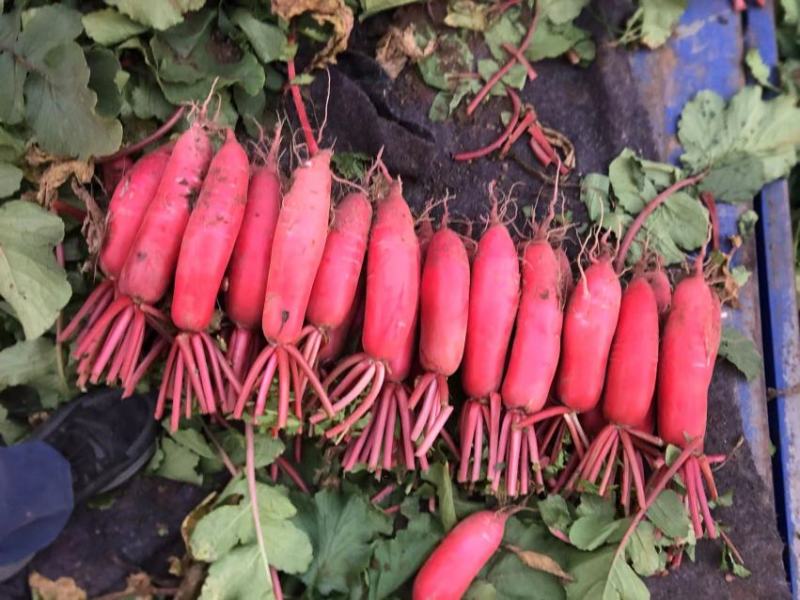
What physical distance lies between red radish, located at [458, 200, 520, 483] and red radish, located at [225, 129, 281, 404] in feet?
1.62

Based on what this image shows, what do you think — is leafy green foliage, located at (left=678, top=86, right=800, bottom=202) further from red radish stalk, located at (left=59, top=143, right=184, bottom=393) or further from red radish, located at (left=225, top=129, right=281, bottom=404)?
red radish stalk, located at (left=59, top=143, right=184, bottom=393)

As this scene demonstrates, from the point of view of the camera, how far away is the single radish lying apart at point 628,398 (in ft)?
5.57

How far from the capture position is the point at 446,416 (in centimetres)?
166

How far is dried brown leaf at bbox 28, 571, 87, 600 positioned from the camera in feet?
5.69

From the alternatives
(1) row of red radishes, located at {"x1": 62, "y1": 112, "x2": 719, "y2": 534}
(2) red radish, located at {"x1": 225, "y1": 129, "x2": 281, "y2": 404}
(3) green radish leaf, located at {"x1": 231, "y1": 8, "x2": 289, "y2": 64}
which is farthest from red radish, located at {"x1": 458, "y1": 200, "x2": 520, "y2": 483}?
(3) green radish leaf, located at {"x1": 231, "y1": 8, "x2": 289, "y2": 64}

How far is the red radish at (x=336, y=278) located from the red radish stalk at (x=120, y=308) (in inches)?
13.5

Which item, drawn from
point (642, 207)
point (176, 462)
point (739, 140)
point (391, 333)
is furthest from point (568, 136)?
point (176, 462)

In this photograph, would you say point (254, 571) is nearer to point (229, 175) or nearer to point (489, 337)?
point (489, 337)

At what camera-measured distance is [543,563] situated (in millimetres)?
1759

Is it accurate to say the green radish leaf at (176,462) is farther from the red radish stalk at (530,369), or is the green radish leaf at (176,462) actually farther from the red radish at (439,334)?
the red radish stalk at (530,369)

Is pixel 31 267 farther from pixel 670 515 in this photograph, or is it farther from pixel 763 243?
pixel 763 243

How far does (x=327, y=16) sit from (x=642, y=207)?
98 centimetres

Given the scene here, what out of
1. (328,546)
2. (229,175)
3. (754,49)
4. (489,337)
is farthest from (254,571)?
(754,49)

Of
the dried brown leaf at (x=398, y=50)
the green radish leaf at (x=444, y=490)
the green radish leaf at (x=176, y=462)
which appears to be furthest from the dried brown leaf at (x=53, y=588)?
the dried brown leaf at (x=398, y=50)
